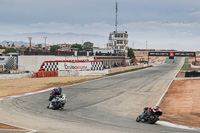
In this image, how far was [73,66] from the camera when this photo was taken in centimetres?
4275

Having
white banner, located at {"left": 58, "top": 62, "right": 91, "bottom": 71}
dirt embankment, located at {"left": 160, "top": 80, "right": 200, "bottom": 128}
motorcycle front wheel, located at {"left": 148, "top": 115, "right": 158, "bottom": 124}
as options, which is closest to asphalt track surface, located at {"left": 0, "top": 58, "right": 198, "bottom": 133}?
motorcycle front wheel, located at {"left": 148, "top": 115, "right": 158, "bottom": 124}

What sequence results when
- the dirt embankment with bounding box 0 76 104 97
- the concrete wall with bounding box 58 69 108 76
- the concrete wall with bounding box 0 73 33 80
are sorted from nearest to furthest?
the dirt embankment with bounding box 0 76 104 97, the concrete wall with bounding box 0 73 33 80, the concrete wall with bounding box 58 69 108 76

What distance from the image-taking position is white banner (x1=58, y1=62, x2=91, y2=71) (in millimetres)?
41969

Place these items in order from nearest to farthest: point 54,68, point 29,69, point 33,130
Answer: point 33,130 < point 54,68 < point 29,69

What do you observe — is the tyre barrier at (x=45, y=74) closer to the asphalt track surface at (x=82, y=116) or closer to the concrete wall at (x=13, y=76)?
the concrete wall at (x=13, y=76)

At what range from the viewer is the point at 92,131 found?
35.2ft

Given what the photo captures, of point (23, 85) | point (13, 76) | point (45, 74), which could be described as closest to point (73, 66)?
point (45, 74)

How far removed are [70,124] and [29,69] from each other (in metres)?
37.6

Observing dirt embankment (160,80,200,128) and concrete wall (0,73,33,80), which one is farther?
concrete wall (0,73,33,80)

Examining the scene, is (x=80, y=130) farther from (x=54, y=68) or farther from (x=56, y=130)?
(x=54, y=68)

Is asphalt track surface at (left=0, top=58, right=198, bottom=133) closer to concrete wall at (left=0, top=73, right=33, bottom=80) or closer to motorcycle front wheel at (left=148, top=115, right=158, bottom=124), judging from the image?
motorcycle front wheel at (left=148, top=115, right=158, bottom=124)

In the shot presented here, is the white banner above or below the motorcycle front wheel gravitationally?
above

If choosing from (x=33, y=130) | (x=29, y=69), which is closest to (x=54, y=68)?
(x=29, y=69)

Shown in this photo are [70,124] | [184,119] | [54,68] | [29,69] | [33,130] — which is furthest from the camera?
[29,69]
